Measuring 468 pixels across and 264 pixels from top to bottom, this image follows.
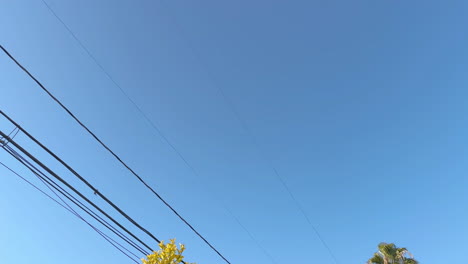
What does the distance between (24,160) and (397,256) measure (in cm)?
2578

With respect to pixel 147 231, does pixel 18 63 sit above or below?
above

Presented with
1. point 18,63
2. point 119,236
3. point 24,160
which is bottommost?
point 119,236

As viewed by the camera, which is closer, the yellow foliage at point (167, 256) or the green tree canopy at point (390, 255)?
the yellow foliage at point (167, 256)

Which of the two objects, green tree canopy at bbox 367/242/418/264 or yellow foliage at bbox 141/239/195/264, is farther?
green tree canopy at bbox 367/242/418/264

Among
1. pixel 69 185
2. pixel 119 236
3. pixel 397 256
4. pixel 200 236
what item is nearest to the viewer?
pixel 69 185

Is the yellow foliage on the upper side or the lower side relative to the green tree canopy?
lower

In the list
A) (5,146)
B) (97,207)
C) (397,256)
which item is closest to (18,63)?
(5,146)

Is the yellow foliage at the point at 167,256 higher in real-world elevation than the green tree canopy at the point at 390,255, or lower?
lower

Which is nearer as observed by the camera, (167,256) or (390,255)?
(167,256)

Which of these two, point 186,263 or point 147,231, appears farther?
point 186,263

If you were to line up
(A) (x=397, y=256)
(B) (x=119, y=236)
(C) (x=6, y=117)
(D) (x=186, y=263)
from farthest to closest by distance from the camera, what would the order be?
1. (A) (x=397, y=256)
2. (D) (x=186, y=263)
3. (B) (x=119, y=236)
4. (C) (x=6, y=117)

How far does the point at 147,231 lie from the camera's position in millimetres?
7223

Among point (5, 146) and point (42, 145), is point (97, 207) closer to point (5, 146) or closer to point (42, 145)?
point (42, 145)

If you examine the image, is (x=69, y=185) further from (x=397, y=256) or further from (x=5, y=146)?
(x=397, y=256)
